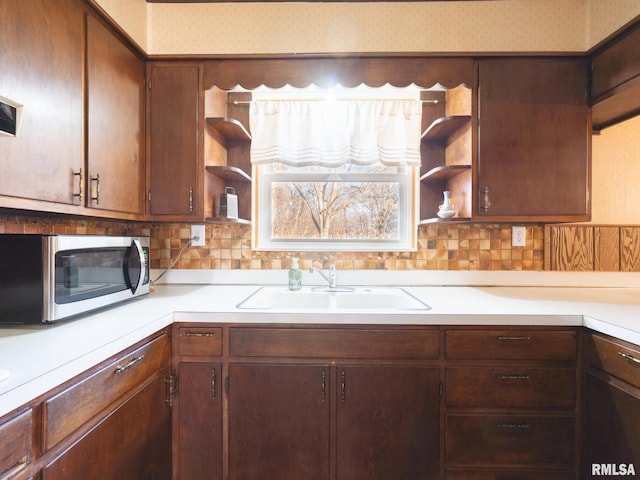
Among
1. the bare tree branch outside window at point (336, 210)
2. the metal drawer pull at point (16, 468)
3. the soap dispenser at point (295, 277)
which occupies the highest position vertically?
the bare tree branch outside window at point (336, 210)

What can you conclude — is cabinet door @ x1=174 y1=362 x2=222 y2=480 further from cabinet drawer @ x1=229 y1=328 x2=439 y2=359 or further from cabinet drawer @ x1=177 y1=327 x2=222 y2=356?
cabinet drawer @ x1=229 y1=328 x2=439 y2=359

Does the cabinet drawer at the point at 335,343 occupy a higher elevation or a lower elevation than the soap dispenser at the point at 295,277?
lower

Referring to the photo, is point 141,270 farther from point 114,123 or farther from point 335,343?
point 335,343

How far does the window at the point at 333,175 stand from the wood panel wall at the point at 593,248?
31.6 inches

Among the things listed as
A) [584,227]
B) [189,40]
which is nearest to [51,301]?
[189,40]

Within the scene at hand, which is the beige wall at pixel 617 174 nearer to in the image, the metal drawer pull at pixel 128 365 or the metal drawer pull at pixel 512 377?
the metal drawer pull at pixel 512 377

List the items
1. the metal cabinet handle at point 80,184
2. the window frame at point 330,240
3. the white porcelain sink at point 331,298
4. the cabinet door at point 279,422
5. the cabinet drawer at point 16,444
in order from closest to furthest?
1. the cabinet drawer at point 16,444
2. the metal cabinet handle at point 80,184
3. the cabinet door at point 279,422
4. the white porcelain sink at point 331,298
5. the window frame at point 330,240

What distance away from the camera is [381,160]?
6.49ft

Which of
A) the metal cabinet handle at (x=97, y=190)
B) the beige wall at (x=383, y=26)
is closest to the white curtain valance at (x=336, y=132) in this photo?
the beige wall at (x=383, y=26)

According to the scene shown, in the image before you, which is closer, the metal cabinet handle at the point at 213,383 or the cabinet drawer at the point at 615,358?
the cabinet drawer at the point at 615,358

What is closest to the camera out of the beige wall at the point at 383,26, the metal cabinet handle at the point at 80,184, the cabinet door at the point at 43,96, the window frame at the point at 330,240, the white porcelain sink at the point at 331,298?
the cabinet door at the point at 43,96

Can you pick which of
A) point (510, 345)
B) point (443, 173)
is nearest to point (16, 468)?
point (510, 345)

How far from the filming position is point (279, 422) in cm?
142

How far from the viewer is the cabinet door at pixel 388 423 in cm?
139
